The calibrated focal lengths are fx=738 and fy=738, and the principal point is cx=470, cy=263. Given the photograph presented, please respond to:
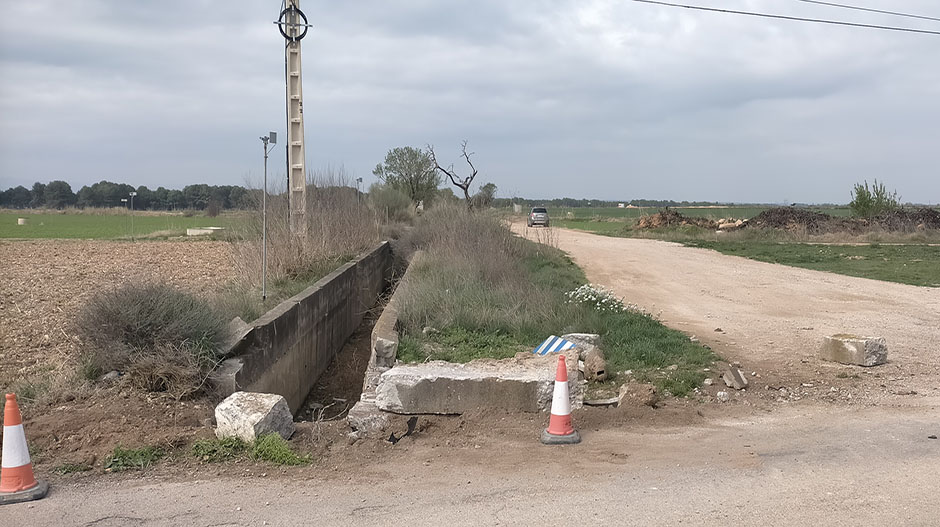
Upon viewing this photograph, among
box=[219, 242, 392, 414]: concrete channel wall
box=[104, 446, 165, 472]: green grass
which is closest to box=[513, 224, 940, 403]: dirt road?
box=[219, 242, 392, 414]: concrete channel wall

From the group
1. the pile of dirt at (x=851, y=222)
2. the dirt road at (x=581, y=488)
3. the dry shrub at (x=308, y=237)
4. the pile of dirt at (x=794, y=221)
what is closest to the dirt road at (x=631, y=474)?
the dirt road at (x=581, y=488)

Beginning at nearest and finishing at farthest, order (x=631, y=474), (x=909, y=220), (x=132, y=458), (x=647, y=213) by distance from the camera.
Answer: (x=631, y=474), (x=132, y=458), (x=909, y=220), (x=647, y=213)

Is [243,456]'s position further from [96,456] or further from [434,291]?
[434,291]

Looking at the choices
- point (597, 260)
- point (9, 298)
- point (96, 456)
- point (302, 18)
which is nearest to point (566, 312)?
point (96, 456)

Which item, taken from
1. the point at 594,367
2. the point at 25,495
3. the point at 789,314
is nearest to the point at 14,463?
the point at 25,495

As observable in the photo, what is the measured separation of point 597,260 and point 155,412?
61.5 ft

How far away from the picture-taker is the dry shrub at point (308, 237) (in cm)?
1455

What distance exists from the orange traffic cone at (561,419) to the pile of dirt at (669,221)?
40095 millimetres

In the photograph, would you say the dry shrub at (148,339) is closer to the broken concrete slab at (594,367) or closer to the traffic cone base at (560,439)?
the traffic cone base at (560,439)

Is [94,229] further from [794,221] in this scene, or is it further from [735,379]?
[735,379]

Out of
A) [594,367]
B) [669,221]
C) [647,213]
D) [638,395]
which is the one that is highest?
[647,213]

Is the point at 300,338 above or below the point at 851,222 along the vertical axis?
below

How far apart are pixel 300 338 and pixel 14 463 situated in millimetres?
6232

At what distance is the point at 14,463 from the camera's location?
16.4 ft
